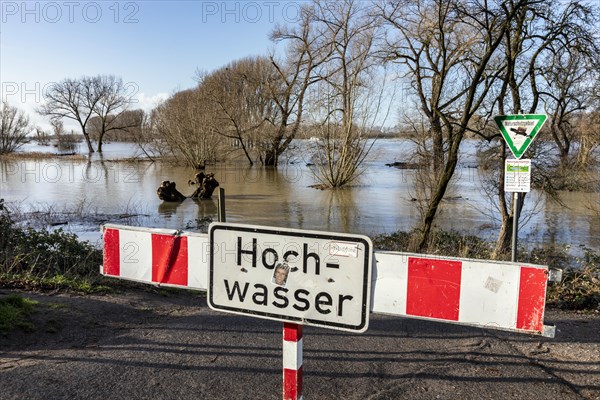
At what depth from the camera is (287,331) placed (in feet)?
7.98

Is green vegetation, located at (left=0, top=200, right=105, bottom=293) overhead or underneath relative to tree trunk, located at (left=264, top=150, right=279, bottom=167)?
underneath

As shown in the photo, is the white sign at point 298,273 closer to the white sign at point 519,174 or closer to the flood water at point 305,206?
the white sign at point 519,174

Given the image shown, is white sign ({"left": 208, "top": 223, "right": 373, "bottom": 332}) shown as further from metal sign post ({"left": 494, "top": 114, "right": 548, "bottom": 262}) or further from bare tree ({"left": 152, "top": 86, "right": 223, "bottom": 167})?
bare tree ({"left": 152, "top": 86, "right": 223, "bottom": 167})

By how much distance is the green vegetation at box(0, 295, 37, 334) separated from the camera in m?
4.13

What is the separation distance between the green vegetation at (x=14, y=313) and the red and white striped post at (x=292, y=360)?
2.96m

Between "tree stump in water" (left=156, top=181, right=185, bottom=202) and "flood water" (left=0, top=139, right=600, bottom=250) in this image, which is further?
"tree stump in water" (left=156, top=181, right=185, bottom=202)

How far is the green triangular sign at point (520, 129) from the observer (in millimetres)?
6715

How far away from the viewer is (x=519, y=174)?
6867mm

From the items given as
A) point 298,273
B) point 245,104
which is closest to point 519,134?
point 298,273

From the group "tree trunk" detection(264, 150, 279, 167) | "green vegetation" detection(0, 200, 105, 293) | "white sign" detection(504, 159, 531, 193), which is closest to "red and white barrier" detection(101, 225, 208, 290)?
"green vegetation" detection(0, 200, 105, 293)

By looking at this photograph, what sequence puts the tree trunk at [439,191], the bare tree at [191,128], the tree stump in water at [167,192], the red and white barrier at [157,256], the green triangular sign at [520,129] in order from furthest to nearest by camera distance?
the bare tree at [191,128] < the tree stump in water at [167,192] < the tree trunk at [439,191] < the green triangular sign at [520,129] < the red and white barrier at [157,256]

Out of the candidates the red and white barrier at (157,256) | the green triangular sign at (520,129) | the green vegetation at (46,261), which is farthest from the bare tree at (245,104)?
the red and white barrier at (157,256)

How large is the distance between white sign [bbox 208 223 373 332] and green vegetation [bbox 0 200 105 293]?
4.13 metres

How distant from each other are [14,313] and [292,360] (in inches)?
127
